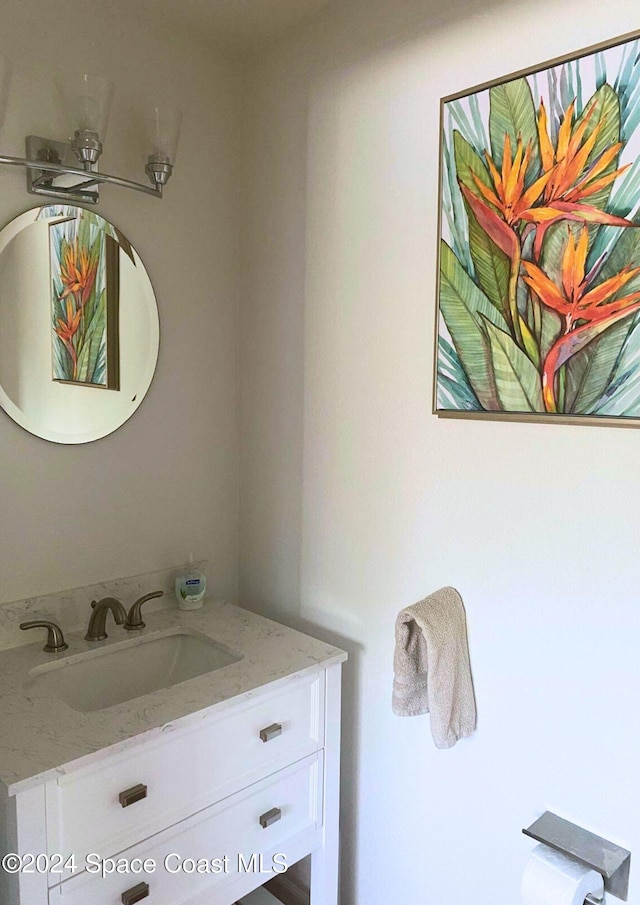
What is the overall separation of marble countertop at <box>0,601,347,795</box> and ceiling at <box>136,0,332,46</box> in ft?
5.02

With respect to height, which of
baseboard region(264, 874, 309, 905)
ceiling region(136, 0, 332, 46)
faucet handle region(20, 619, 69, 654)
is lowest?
baseboard region(264, 874, 309, 905)

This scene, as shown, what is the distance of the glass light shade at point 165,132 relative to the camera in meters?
1.54

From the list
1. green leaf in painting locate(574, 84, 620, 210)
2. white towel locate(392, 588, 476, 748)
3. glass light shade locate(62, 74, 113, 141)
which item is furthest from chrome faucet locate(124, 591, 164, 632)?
green leaf in painting locate(574, 84, 620, 210)

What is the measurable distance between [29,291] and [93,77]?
484mm

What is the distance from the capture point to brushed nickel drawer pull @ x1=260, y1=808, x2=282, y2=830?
140cm

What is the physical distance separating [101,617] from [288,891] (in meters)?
0.97

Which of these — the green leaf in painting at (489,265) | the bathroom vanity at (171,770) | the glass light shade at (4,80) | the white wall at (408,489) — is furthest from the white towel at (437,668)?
the glass light shade at (4,80)

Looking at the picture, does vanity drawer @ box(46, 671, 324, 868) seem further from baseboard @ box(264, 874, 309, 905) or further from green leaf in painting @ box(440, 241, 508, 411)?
green leaf in painting @ box(440, 241, 508, 411)

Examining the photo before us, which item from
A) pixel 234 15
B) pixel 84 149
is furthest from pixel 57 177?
pixel 234 15

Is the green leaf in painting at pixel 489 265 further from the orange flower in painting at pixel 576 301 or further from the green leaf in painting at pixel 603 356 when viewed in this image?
the green leaf in painting at pixel 603 356

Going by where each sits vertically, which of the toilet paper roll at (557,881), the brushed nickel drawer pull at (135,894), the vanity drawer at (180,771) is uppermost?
the vanity drawer at (180,771)

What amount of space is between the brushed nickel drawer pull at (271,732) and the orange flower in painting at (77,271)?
1.07 m

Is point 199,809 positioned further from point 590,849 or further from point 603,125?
point 603,125

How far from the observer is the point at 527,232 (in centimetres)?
126
